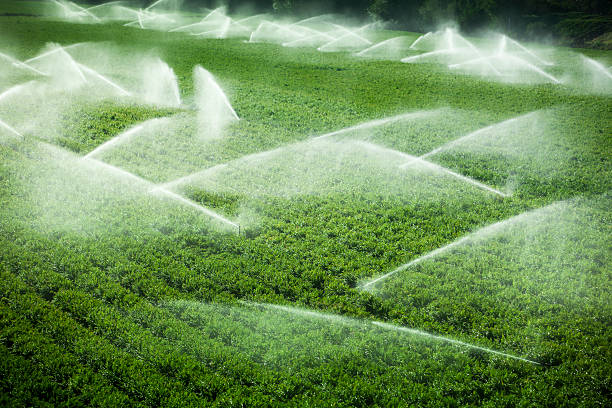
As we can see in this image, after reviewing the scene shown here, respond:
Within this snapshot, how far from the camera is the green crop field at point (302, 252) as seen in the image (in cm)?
407

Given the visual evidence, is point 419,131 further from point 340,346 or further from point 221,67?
point 221,67

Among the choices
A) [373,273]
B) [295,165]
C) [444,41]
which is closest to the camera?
[373,273]

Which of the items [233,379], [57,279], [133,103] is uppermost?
[133,103]

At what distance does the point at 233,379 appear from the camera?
13.3 feet

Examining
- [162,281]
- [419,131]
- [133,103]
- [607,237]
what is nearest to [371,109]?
[419,131]

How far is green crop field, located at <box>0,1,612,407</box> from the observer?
13.4ft

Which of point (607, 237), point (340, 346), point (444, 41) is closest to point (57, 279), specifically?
point (340, 346)

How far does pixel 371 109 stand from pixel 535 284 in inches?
347

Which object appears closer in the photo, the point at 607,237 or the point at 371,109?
the point at 607,237

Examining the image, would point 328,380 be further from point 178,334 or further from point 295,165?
point 295,165

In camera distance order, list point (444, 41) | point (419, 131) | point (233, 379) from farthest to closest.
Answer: point (444, 41) < point (419, 131) < point (233, 379)

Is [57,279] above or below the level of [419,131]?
below

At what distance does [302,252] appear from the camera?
6.07 metres

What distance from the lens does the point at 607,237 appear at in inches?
253
